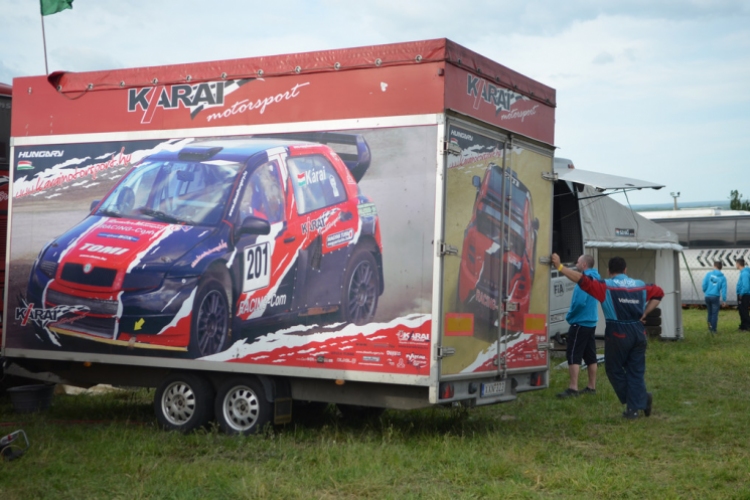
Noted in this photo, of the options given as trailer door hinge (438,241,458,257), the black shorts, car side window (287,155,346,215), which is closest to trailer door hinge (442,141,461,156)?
trailer door hinge (438,241,458,257)

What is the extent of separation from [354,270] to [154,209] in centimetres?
222

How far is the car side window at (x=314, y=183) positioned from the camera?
26.2 ft

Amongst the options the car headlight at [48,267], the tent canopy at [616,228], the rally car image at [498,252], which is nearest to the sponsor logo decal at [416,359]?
the rally car image at [498,252]

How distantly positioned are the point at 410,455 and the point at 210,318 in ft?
7.62

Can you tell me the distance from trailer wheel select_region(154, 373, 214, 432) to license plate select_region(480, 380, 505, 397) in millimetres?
2612

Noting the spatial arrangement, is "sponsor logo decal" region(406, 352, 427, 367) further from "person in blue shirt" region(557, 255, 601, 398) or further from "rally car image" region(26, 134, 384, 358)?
"person in blue shirt" region(557, 255, 601, 398)

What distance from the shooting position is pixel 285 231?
812cm

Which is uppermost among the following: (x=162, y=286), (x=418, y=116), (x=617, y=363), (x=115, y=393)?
(x=418, y=116)

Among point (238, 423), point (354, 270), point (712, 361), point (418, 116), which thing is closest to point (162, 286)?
point (238, 423)

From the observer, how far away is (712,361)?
47.8ft

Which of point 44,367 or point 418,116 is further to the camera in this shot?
point 44,367

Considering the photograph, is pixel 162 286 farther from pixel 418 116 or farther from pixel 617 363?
pixel 617 363

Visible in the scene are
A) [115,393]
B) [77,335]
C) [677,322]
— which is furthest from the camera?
[677,322]

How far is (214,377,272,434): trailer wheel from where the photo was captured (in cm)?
823
